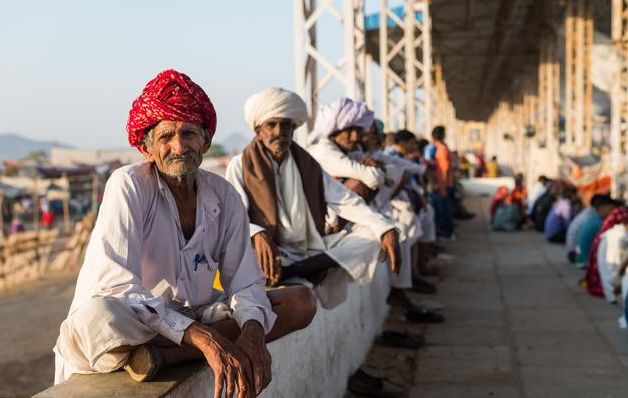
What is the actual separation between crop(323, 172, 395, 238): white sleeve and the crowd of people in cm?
240

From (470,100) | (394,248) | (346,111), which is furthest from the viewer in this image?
(470,100)

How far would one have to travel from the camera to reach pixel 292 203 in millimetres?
3855

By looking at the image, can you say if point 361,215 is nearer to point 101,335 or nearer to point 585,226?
point 101,335

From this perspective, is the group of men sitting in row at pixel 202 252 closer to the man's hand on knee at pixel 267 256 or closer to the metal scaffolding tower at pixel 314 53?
the man's hand on knee at pixel 267 256

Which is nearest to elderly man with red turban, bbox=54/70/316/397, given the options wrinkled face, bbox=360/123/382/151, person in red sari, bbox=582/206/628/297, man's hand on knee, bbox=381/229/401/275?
man's hand on knee, bbox=381/229/401/275

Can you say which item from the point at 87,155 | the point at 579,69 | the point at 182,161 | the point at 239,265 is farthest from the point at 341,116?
the point at 87,155

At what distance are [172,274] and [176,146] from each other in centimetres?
44

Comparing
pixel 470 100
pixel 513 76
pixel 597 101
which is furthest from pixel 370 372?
pixel 470 100

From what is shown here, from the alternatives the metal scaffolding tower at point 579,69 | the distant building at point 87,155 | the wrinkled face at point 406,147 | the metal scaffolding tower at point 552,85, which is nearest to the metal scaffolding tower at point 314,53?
the wrinkled face at point 406,147

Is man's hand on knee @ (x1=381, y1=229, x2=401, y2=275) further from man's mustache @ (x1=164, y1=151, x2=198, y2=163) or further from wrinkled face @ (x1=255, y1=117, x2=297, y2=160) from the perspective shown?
man's mustache @ (x1=164, y1=151, x2=198, y2=163)

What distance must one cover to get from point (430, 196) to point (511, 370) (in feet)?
19.4

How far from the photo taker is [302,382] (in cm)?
338

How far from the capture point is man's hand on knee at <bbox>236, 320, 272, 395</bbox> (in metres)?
2.22

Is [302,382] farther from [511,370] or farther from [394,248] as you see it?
[511,370]
